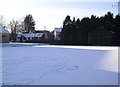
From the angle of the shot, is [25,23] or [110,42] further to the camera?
[25,23]

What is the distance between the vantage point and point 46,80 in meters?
7.92

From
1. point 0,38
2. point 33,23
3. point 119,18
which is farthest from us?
point 33,23

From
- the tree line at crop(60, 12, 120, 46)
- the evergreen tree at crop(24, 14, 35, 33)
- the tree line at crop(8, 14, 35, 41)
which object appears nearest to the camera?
the tree line at crop(60, 12, 120, 46)

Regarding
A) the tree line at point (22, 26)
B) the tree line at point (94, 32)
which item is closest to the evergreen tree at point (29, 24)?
the tree line at point (22, 26)

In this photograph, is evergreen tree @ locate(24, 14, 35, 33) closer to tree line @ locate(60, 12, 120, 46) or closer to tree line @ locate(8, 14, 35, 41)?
tree line @ locate(8, 14, 35, 41)

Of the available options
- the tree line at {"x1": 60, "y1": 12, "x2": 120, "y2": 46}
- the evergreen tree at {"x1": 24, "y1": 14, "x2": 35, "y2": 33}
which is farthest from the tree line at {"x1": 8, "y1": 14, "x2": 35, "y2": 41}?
the tree line at {"x1": 60, "y1": 12, "x2": 120, "y2": 46}

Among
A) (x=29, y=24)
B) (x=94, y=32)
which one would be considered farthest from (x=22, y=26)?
(x=94, y=32)

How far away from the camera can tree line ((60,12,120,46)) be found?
49.0 metres

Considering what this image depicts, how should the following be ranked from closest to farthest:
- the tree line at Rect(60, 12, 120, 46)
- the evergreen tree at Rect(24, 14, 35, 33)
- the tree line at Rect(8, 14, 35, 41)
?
the tree line at Rect(60, 12, 120, 46) < the tree line at Rect(8, 14, 35, 41) < the evergreen tree at Rect(24, 14, 35, 33)

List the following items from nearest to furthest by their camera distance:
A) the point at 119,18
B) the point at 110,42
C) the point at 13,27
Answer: the point at 110,42 < the point at 119,18 < the point at 13,27

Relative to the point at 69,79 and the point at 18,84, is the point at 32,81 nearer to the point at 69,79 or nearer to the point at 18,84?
the point at 18,84

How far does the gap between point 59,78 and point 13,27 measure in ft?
276

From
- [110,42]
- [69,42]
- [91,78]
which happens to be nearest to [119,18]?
[110,42]

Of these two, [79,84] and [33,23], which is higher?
[33,23]
